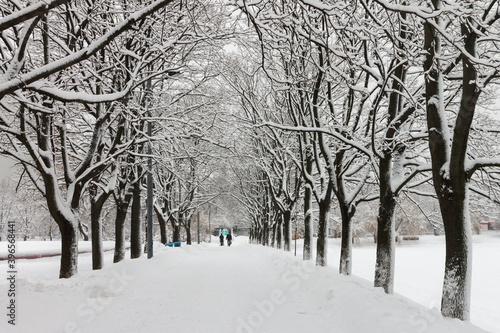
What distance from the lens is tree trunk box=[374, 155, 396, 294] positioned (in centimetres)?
845

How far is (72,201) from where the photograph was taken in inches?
379

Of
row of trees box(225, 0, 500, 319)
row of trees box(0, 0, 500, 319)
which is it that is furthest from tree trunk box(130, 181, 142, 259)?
row of trees box(225, 0, 500, 319)

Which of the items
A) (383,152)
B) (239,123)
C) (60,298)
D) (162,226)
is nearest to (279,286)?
(383,152)

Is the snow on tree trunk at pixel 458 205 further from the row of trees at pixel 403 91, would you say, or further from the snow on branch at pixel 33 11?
the snow on branch at pixel 33 11

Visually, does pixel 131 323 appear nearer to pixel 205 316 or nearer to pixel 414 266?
pixel 205 316

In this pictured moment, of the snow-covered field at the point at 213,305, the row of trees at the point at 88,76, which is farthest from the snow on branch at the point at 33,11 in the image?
the snow-covered field at the point at 213,305

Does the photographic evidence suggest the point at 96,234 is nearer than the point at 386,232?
No

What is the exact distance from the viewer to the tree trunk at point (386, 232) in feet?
27.7

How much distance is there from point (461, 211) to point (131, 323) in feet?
17.6

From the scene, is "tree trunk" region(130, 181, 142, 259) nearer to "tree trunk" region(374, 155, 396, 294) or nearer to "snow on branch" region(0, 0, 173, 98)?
"tree trunk" region(374, 155, 396, 294)

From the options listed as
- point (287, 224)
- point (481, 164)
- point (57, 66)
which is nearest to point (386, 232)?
point (481, 164)

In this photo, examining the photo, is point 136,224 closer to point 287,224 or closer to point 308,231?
point 308,231

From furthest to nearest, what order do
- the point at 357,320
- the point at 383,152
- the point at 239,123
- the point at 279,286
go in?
Answer: 1. the point at 239,123
2. the point at 279,286
3. the point at 383,152
4. the point at 357,320

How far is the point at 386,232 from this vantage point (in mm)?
8547
